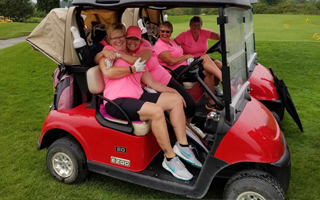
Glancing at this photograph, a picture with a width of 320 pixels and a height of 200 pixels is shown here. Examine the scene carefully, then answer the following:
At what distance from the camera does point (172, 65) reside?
3.73 metres

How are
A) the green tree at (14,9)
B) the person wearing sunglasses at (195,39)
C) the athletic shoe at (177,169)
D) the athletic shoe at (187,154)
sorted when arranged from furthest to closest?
the green tree at (14,9) < the person wearing sunglasses at (195,39) < the athletic shoe at (187,154) < the athletic shoe at (177,169)

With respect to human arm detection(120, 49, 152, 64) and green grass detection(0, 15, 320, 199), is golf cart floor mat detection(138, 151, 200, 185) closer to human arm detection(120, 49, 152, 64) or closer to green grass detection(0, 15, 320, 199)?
green grass detection(0, 15, 320, 199)

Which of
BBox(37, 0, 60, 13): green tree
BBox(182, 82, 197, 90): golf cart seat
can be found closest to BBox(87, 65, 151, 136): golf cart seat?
BBox(182, 82, 197, 90): golf cart seat

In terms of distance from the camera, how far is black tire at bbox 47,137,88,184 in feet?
8.53

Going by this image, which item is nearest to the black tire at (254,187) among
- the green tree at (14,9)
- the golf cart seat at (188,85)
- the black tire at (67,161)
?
the black tire at (67,161)

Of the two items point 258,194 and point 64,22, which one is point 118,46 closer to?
point 64,22

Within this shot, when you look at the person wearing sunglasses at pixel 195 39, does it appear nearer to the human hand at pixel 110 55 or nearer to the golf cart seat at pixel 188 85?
the golf cart seat at pixel 188 85

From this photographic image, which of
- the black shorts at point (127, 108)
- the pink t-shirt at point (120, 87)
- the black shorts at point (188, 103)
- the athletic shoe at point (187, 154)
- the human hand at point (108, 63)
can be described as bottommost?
the athletic shoe at point (187, 154)

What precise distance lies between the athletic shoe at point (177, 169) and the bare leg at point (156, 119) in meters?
0.14

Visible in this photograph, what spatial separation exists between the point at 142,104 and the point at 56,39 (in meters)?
1.04

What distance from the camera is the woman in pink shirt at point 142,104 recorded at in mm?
2307

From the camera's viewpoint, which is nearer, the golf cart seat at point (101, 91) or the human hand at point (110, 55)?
the golf cart seat at point (101, 91)

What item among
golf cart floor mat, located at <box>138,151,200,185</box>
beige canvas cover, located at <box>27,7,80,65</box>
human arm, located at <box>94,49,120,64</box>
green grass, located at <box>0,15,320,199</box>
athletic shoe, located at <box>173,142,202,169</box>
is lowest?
green grass, located at <box>0,15,320,199</box>

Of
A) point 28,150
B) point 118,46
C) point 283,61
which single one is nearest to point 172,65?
point 118,46
